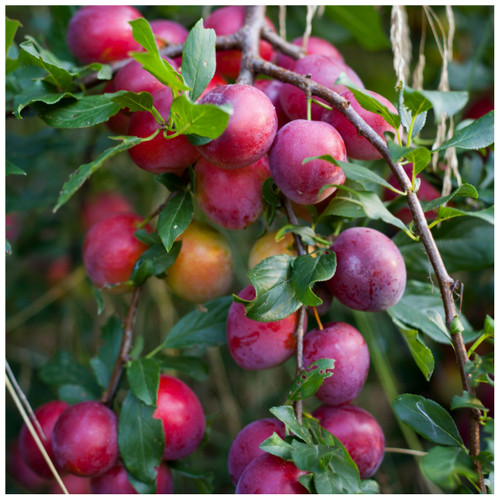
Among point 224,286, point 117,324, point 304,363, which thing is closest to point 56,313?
point 117,324

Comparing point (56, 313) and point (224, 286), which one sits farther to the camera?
point (56, 313)

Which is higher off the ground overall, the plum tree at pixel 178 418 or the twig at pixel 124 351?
the twig at pixel 124 351

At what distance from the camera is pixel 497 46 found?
1.85 feet

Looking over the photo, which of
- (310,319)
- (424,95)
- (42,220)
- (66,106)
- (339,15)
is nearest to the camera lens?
(424,95)

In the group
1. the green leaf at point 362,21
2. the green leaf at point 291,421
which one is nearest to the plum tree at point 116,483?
the green leaf at point 291,421

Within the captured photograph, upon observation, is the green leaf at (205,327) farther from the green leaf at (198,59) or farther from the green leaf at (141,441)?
the green leaf at (198,59)

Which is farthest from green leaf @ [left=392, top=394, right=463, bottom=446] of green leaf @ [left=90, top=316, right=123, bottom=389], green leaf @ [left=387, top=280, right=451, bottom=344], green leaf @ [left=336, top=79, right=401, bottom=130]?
green leaf @ [left=90, top=316, right=123, bottom=389]

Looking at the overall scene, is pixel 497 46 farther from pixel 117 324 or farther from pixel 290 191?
pixel 117 324

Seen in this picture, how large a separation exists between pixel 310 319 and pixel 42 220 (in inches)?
24.2

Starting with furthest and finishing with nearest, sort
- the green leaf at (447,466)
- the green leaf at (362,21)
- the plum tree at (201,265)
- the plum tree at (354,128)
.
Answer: the green leaf at (362,21)
the plum tree at (201,265)
the plum tree at (354,128)
the green leaf at (447,466)

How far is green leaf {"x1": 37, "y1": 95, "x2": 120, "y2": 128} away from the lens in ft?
1.53

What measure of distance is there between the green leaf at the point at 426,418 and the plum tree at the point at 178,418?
22 cm

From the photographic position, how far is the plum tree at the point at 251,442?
45 cm

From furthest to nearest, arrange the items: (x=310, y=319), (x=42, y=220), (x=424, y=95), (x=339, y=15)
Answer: (x=42, y=220)
(x=339, y=15)
(x=310, y=319)
(x=424, y=95)
